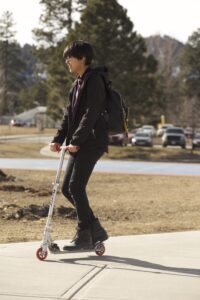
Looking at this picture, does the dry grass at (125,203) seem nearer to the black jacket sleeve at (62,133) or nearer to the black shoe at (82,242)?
the black shoe at (82,242)

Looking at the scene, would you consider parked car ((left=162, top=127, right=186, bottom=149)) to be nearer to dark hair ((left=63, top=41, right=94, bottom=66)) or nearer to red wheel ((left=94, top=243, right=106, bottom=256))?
red wheel ((left=94, top=243, right=106, bottom=256))

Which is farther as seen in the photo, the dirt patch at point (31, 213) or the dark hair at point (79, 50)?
the dirt patch at point (31, 213)

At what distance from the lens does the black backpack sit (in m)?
6.31

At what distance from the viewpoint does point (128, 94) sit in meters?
39.8

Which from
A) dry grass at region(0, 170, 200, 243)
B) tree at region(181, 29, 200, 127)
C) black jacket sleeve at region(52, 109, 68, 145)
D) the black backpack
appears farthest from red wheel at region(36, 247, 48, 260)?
tree at region(181, 29, 200, 127)

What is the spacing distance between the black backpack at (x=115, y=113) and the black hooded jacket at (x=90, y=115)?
5cm

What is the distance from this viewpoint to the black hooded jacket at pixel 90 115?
6.19 m

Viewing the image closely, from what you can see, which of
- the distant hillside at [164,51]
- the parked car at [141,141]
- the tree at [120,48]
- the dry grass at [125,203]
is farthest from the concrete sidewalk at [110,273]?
the distant hillside at [164,51]

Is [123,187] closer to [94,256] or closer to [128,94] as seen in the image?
[94,256]

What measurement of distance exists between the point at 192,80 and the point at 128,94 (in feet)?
183

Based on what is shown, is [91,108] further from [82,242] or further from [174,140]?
[174,140]

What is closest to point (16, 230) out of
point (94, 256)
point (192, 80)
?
point (94, 256)

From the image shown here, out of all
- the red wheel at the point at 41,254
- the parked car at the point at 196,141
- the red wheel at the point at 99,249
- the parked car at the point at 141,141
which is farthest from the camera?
the parked car at the point at 196,141

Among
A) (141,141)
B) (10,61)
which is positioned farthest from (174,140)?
(10,61)
